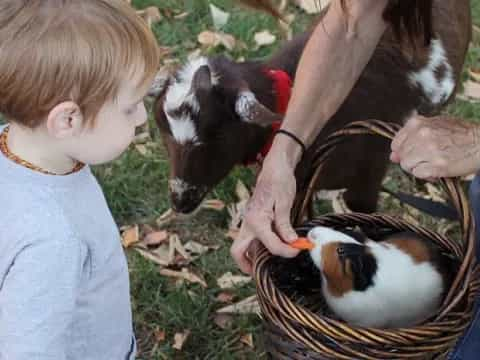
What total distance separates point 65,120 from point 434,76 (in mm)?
1590

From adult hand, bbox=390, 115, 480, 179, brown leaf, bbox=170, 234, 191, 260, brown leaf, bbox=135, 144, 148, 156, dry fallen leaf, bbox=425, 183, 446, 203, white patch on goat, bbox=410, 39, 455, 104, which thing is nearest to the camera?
adult hand, bbox=390, 115, 480, 179

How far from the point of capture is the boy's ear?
4.03 feet

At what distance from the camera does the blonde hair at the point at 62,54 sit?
1189mm

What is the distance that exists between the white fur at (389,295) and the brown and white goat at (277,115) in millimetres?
478

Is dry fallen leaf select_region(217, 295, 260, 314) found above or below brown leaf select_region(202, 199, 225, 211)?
above

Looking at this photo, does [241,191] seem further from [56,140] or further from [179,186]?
[56,140]

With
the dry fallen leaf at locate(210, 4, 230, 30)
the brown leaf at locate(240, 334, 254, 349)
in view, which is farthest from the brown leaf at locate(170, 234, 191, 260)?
the dry fallen leaf at locate(210, 4, 230, 30)

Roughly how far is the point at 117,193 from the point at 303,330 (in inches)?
62.8

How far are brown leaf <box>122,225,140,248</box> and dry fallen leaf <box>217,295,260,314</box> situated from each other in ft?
1.51

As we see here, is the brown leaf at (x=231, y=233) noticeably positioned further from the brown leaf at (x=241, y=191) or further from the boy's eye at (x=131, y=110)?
the boy's eye at (x=131, y=110)

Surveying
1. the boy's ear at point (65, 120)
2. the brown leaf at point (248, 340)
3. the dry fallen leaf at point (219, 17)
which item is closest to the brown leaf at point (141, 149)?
the dry fallen leaf at point (219, 17)

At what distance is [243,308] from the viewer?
8.12ft

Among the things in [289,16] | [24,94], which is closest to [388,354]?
[24,94]

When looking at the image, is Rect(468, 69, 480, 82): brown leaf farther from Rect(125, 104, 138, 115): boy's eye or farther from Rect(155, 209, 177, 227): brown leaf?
Rect(125, 104, 138, 115): boy's eye
